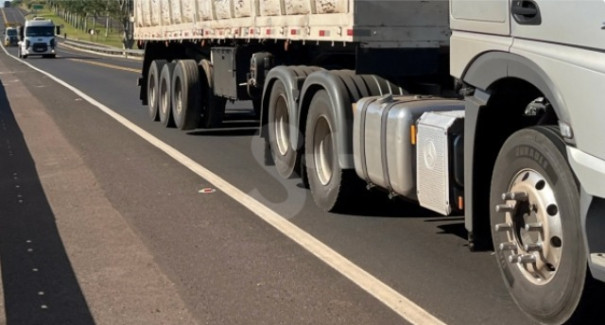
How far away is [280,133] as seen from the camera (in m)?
10.4

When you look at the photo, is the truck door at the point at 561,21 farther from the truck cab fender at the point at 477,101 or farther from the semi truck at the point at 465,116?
the truck cab fender at the point at 477,101

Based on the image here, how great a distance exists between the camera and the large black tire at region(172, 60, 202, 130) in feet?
49.4

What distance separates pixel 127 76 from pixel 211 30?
2194 cm

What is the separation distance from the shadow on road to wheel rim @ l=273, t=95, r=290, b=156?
268cm

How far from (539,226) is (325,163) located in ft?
13.4

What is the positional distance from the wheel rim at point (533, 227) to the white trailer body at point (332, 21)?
3.15m

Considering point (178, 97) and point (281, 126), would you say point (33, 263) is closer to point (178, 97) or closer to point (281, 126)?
point (281, 126)

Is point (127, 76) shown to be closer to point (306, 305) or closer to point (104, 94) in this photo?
point (104, 94)

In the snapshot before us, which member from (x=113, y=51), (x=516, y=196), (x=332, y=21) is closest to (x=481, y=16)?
(x=516, y=196)

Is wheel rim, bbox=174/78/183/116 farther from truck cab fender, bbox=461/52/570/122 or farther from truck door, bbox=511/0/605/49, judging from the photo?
truck door, bbox=511/0/605/49

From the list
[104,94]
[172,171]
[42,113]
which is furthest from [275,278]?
[104,94]

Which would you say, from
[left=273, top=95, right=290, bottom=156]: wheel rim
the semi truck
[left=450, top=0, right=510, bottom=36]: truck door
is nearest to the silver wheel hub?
the semi truck

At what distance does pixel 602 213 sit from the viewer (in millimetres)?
4504

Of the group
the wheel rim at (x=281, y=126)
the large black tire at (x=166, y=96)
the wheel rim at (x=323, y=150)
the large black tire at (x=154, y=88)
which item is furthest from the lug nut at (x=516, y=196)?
the large black tire at (x=154, y=88)
